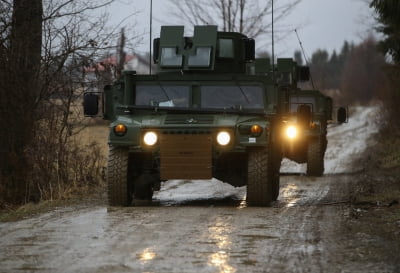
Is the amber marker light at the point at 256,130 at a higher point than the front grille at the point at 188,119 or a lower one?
lower

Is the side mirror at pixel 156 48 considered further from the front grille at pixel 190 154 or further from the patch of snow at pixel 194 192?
the front grille at pixel 190 154

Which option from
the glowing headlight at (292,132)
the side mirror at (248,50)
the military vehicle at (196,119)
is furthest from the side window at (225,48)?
the glowing headlight at (292,132)

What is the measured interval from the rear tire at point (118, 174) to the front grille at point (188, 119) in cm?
72

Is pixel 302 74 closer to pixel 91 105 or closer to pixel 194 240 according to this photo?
pixel 91 105

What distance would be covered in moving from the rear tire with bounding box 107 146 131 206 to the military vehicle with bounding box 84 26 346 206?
0.04 feet

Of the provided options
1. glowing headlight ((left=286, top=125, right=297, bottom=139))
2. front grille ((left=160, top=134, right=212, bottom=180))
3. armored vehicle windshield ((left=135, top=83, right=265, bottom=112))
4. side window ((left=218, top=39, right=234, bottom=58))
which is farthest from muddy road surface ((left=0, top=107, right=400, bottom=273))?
glowing headlight ((left=286, top=125, right=297, bottom=139))

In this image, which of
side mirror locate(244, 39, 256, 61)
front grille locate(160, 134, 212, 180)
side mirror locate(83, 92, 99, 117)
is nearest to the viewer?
front grille locate(160, 134, 212, 180)

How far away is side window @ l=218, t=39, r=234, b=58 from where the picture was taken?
13266mm

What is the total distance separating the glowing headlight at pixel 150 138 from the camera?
11.0m

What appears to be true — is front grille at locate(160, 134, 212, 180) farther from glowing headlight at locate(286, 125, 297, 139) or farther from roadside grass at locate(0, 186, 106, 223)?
glowing headlight at locate(286, 125, 297, 139)

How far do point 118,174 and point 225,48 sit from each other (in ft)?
10.5

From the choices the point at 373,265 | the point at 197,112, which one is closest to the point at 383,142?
the point at 197,112

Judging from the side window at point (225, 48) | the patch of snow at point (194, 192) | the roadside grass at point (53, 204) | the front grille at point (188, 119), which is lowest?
the roadside grass at point (53, 204)

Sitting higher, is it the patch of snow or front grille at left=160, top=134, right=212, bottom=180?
front grille at left=160, top=134, right=212, bottom=180
